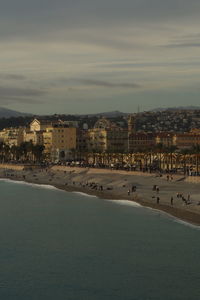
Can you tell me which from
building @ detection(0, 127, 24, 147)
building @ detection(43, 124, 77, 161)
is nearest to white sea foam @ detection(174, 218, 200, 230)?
building @ detection(43, 124, 77, 161)

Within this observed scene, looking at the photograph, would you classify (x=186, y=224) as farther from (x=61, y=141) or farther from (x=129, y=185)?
(x=61, y=141)

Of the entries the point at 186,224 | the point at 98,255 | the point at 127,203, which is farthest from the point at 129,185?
the point at 98,255

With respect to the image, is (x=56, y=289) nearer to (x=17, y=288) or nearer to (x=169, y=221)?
(x=17, y=288)

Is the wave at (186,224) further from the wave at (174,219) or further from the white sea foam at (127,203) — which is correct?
the white sea foam at (127,203)

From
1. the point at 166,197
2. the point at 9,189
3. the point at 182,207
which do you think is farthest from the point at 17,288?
the point at 9,189

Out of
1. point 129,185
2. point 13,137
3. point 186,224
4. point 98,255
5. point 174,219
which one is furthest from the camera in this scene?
point 13,137

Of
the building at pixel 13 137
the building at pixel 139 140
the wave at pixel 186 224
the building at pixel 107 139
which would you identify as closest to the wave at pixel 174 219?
the wave at pixel 186 224

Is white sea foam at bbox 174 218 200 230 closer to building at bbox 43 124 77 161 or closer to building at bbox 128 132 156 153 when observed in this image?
building at bbox 43 124 77 161
